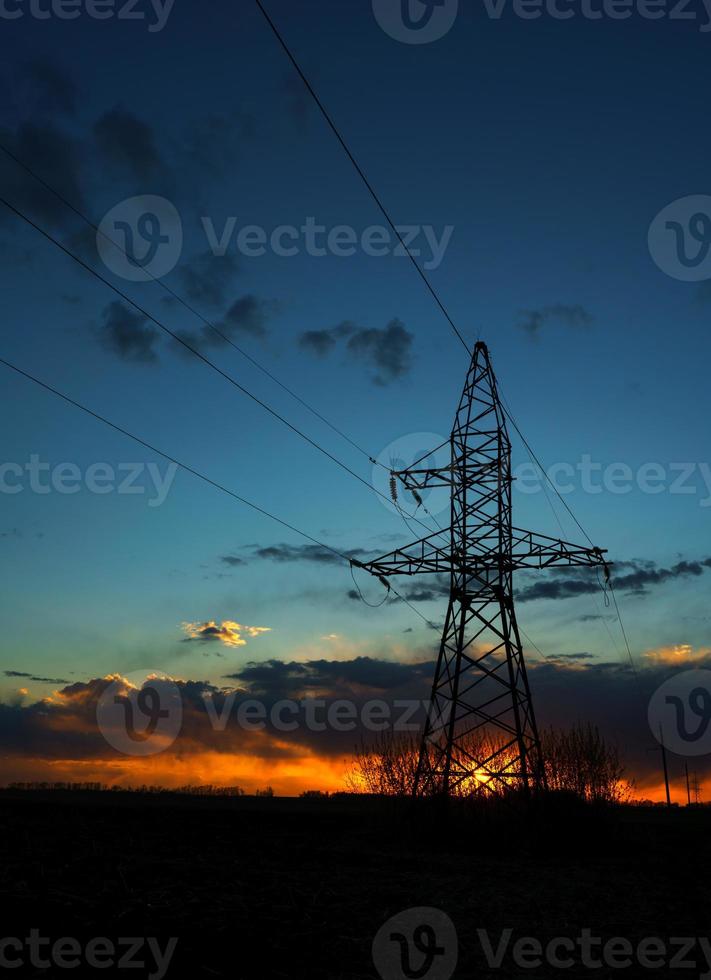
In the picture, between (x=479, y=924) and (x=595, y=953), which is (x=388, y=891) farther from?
(x=595, y=953)

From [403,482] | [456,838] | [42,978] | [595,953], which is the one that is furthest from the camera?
[403,482]

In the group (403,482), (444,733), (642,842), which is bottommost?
(642,842)

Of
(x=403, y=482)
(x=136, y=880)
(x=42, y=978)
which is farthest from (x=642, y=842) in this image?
(x=42, y=978)

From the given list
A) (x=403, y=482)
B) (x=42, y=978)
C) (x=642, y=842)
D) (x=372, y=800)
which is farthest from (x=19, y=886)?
(x=642, y=842)

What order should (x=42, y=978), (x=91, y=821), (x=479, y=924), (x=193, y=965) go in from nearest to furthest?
(x=42, y=978) → (x=193, y=965) → (x=479, y=924) → (x=91, y=821)

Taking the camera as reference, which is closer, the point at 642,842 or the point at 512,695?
the point at 512,695

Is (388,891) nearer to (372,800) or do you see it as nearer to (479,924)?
(479,924)

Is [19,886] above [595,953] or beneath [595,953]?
above
